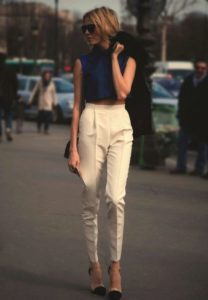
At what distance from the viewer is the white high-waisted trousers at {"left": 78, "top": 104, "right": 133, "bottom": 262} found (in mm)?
5066

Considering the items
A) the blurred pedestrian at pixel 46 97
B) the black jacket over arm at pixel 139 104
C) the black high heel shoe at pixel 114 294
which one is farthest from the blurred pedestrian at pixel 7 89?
the black high heel shoe at pixel 114 294

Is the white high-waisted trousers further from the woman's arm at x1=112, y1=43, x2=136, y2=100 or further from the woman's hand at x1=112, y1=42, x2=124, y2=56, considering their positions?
the woman's hand at x1=112, y1=42, x2=124, y2=56

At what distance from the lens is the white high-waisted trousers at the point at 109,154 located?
5.07m

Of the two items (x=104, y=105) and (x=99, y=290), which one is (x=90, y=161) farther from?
(x=99, y=290)

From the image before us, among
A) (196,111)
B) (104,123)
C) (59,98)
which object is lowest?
(59,98)

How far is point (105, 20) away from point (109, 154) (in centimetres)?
80

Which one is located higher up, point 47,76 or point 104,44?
point 104,44

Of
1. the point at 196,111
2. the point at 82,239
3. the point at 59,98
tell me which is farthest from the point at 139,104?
the point at 59,98

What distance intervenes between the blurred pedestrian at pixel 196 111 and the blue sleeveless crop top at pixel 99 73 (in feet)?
22.7

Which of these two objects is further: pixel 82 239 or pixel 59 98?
Answer: pixel 59 98

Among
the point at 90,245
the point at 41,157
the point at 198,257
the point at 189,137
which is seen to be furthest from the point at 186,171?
the point at 90,245

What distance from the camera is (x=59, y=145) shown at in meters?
17.3

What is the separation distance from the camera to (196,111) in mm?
12117

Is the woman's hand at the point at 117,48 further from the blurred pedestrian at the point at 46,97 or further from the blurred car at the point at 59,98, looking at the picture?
the blurred car at the point at 59,98
